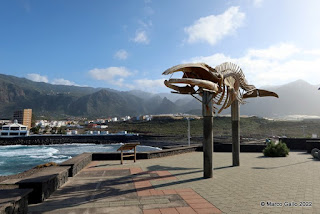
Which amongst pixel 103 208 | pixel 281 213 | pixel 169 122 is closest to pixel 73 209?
pixel 103 208

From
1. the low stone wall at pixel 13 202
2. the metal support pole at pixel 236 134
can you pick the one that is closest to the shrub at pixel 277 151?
the metal support pole at pixel 236 134

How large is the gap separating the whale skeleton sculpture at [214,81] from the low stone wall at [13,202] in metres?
5.09

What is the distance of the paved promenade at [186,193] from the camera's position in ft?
18.2

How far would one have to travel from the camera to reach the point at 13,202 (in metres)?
4.60

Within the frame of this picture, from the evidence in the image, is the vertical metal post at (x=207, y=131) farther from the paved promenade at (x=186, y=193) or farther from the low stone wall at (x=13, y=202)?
the low stone wall at (x=13, y=202)

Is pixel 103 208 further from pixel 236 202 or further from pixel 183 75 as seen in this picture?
pixel 183 75

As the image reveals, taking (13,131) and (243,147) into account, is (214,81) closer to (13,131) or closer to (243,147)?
(243,147)

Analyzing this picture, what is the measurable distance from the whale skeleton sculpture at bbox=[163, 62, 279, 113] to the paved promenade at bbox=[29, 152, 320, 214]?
3.50 meters

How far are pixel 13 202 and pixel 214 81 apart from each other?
7.71 m

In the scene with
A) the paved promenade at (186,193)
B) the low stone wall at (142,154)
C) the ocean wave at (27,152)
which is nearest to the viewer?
the paved promenade at (186,193)

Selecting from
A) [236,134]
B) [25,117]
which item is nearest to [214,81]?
[236,134]

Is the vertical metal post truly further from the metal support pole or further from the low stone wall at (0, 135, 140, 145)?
the low stone wall at (0, 135, 140, 145)

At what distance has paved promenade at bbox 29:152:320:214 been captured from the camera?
5.54 metres

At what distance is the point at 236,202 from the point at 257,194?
1104mm
